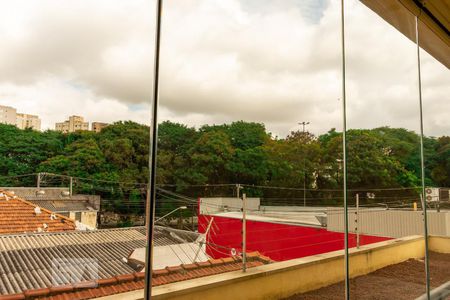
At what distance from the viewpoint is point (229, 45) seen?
64.1 inches

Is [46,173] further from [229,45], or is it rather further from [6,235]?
[6,235]

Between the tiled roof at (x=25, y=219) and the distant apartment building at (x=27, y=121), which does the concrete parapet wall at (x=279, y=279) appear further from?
the tiled roof at (x=25, y=219)

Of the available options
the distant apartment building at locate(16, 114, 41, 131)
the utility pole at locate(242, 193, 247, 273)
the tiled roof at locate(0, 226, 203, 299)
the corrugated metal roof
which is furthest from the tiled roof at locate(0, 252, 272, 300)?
the distant apartment building at locate(16, 114, 41, 131)

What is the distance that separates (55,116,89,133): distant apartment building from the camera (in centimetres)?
117

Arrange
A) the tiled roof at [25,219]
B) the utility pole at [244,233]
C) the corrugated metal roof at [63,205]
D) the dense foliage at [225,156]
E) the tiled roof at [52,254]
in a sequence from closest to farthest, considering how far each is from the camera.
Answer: the dense foliage at [225,156] → the utility pole at [244,233] → the corrugated metal roof at [63,205] → the tiled roof at [25,219] → the tiled roof at [52,254]

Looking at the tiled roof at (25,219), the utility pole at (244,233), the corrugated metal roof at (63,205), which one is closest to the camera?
the utility pole at (244,233)

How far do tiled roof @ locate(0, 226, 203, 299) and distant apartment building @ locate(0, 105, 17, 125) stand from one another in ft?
4.40

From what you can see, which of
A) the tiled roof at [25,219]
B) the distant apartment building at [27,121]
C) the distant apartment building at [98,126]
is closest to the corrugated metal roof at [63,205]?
the tiled roof at [25,219]

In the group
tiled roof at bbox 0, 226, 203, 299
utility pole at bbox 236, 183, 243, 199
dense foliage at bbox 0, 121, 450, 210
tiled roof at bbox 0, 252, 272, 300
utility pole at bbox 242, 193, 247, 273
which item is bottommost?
tiled roof at bbox 0, 226, 203, 299

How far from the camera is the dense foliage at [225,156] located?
3.59ft

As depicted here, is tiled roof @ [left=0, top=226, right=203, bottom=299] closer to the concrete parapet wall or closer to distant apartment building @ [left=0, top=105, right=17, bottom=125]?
the concrete parapet wall

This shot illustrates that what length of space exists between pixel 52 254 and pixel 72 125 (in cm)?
214

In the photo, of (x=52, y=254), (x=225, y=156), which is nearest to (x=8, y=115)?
(x=225, y=156)

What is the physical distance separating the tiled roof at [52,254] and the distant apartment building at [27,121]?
1.26 meters
